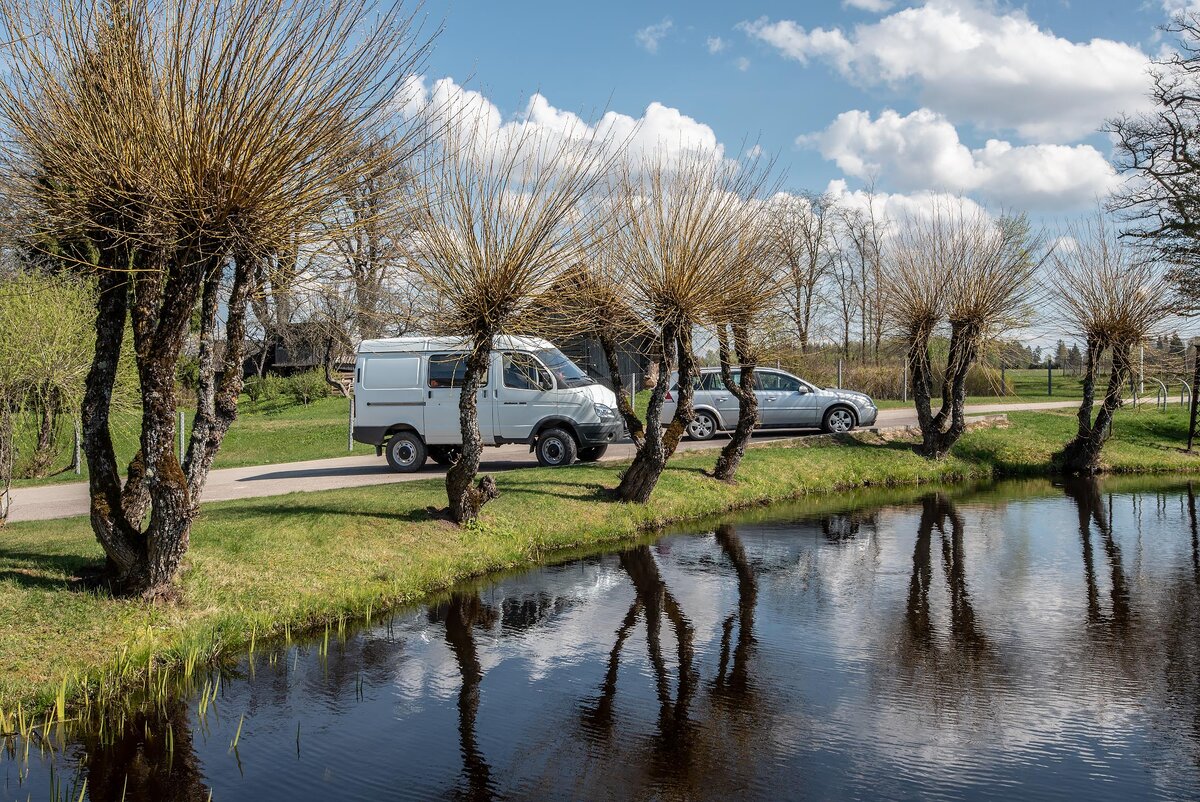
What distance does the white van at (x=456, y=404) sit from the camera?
58.6ft

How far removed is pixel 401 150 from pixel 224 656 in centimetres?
482

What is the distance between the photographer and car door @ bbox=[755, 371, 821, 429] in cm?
2328

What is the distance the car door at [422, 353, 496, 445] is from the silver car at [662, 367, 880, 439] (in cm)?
607

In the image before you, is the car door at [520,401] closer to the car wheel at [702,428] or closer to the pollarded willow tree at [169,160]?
the car wheel at [702,428]

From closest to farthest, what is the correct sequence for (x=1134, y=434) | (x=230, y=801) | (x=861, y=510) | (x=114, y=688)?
(x=230, y=801), (x=114, y=688), (x=861, y=510), (x=1134, y=434)

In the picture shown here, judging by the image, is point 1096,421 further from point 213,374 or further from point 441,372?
point 213,374

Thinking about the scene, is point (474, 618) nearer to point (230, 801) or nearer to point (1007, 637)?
point (230, 801)

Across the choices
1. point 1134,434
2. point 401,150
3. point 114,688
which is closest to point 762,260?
point 401,150

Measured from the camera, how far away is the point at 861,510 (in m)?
17.2

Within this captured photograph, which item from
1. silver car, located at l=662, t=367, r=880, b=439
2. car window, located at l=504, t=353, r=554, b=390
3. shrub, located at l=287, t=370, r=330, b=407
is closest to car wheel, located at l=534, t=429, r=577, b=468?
car window, located at l=504, t=353, r=554, b=390

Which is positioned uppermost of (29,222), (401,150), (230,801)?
(401,150)

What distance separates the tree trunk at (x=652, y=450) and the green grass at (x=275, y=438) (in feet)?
33.8

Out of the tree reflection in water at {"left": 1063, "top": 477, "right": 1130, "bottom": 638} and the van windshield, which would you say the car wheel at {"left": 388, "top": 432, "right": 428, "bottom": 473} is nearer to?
the van windshield

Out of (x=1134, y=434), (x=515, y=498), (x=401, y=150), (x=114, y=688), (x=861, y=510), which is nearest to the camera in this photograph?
(x=114, y=688)
